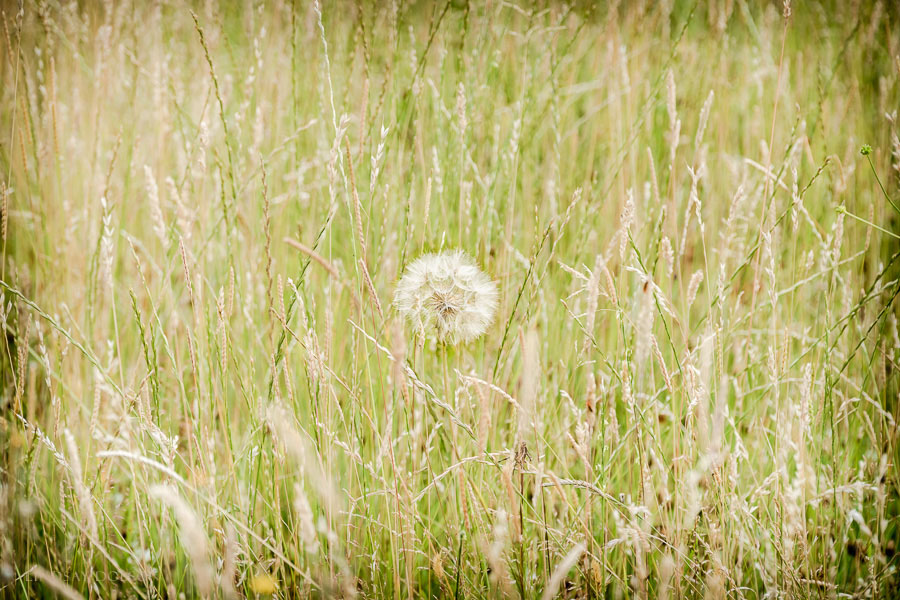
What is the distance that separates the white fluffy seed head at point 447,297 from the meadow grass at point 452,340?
44mm

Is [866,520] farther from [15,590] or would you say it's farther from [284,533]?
[15,590]

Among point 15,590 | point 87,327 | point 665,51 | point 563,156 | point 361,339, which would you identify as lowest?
point 15,590

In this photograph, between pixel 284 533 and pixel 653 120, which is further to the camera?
pixel 653 120

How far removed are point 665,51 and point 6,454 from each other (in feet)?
9.25

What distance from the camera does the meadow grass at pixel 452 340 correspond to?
1104mm

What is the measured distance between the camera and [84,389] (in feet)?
5.52

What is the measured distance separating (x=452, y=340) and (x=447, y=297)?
0.31 ft

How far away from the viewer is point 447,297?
4.18 feet

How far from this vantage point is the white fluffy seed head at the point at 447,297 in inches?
49.6

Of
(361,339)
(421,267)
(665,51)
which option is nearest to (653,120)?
(665,51)

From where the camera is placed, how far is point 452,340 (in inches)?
50.1

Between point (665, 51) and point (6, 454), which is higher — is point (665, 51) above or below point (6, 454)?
above

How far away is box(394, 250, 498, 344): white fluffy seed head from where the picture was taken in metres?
1.26

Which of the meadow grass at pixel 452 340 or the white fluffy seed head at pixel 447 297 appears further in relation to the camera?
the white fluffy seed head at pixel 447 297
